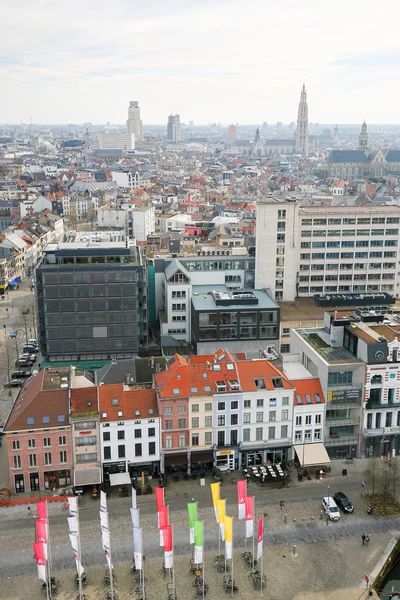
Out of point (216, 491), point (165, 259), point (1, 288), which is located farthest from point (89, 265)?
point (1, 288)

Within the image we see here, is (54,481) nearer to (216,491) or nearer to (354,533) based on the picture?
(216,491)

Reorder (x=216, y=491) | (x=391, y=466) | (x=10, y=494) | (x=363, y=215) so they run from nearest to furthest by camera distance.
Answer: (x=216, y=491) < (x=10, y=494) < (x=391, y=466) < (x=363, y=215)

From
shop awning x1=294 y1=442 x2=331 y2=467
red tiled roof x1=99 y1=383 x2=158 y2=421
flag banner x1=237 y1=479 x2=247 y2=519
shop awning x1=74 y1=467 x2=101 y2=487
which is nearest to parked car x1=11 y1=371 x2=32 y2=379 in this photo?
red tiled roof x1=99 y1=383 x2=158 y2=421

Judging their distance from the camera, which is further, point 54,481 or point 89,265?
point 89,265

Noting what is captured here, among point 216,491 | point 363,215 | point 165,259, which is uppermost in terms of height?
point 363,215

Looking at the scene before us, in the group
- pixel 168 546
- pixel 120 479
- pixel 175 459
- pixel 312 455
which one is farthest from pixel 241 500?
pixel 312 455

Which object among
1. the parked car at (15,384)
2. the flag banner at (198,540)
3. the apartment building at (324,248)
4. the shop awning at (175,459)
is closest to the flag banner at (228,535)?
the flag banner at (198,540)

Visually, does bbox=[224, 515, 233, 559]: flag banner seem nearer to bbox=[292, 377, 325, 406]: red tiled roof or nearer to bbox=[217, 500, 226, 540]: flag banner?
bbox=[217, 500, 226, 540]: flag banner

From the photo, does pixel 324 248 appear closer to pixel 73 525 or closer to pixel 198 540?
pixel 198 540
